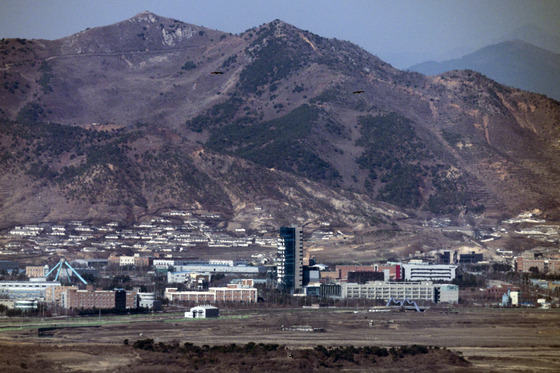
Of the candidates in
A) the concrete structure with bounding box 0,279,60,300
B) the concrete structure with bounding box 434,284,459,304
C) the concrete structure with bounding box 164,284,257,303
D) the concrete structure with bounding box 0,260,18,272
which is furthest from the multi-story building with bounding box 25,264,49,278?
the concrete structure with bounding box 434,284,459,304

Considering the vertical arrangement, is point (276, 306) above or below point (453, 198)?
below

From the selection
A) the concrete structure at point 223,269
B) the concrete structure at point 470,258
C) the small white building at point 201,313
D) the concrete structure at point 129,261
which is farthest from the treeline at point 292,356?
the concrete structure at point 470,258

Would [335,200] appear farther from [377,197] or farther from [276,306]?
[276,306]

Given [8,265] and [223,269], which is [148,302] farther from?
[8,265]

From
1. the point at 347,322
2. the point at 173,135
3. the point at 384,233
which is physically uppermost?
the point at 173,135

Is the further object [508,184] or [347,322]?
[508,184]

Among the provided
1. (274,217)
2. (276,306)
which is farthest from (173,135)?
(276,306)

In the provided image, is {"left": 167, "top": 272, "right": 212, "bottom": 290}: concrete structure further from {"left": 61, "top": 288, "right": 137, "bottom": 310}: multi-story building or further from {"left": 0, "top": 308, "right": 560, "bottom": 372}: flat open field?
{"left": 0, "top": 308, "right": 560, "bottom": 372}: flat open field

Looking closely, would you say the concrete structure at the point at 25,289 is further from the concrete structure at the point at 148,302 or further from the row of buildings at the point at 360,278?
the row of buildings at the point at 360,278
